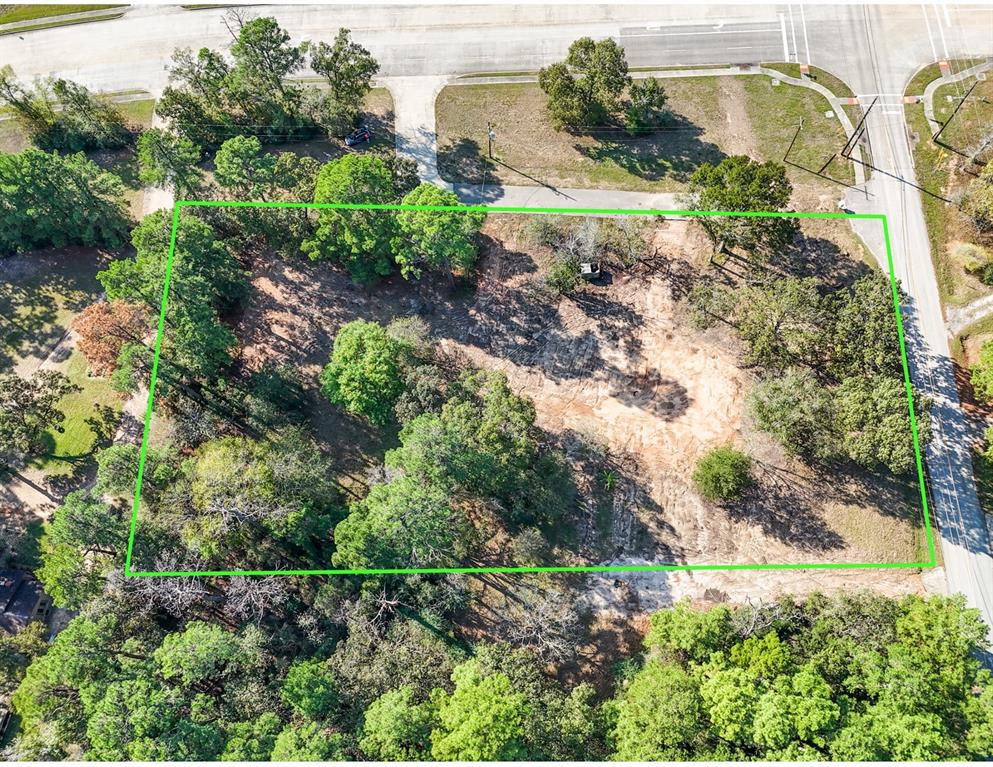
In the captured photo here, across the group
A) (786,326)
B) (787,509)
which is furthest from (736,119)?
(787,509)

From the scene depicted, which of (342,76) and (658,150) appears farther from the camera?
(658,150)

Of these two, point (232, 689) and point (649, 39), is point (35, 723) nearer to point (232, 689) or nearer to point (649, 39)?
point (232, 689)

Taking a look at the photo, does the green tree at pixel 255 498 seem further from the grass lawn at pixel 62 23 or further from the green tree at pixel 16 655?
the grass lawn at pixel 62 23

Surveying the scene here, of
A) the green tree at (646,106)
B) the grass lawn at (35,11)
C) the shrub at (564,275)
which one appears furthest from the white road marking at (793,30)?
the grass lawn at (35,11)

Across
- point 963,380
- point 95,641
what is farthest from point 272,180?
point 963,380

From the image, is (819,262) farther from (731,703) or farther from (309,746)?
(309,746)

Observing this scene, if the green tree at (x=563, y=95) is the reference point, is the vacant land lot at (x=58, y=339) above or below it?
below

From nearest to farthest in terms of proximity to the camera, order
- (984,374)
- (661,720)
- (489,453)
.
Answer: (661,720), (489,453), (984,374)

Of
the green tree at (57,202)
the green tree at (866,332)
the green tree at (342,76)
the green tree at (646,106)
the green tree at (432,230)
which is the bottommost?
the green tree at (866,332)
